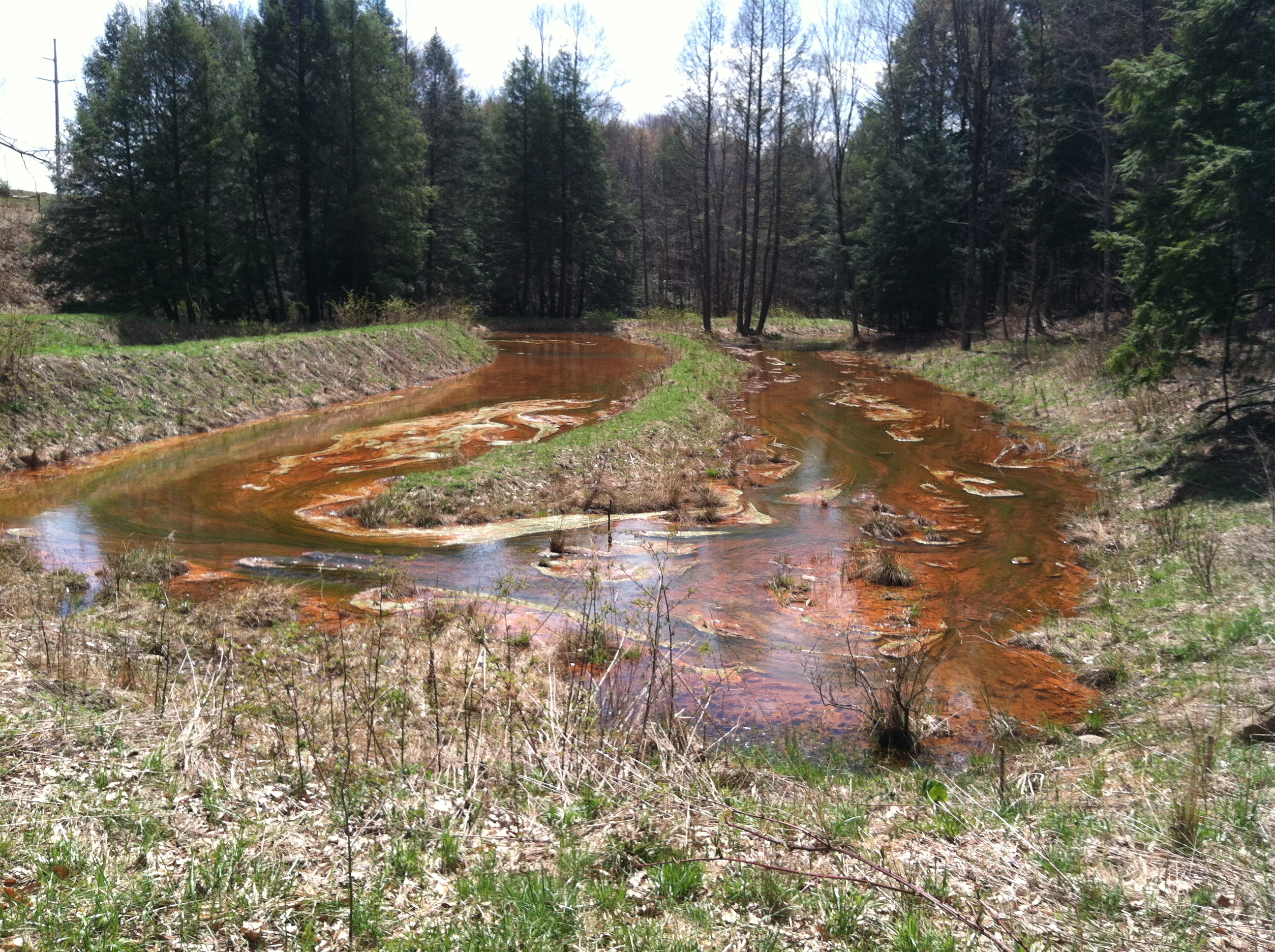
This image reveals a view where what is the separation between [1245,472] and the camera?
1118 cm

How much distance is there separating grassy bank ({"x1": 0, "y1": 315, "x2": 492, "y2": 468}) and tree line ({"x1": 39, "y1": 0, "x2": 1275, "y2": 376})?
7945mm

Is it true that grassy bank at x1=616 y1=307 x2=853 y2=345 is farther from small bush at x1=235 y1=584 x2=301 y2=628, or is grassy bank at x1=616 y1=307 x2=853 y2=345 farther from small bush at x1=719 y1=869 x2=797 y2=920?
small bush at x1=719 y1=869 x2=797 y2=920

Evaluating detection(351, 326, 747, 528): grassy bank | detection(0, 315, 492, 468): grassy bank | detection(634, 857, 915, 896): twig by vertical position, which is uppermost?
detection(0, 315, 492, 468): grassy bank

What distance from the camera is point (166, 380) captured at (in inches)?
711

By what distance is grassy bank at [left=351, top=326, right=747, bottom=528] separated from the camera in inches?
480

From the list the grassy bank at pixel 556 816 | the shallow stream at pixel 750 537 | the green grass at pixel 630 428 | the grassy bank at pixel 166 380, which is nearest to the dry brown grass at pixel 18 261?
the grassy bank at pixel 166 380

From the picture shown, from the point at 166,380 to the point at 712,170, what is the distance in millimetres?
36205

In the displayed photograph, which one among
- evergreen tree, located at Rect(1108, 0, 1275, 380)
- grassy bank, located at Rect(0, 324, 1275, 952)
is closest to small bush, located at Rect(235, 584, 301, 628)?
grassy bank, located at Rect(0, 324, 1275, 952)

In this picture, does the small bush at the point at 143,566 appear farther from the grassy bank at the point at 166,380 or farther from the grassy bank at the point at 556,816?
the grassy bank at the point at 166,380

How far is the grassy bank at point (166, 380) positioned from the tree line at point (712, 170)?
795 centimetres

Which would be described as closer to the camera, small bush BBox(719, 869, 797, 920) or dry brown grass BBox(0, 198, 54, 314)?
small bush BBox(719, 869, 797, 920)

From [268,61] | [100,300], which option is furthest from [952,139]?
[100,300]

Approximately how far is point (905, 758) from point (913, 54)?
4081 cm

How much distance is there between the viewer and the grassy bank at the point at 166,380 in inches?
591
